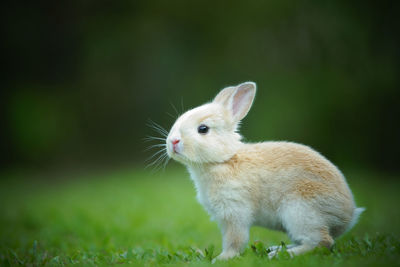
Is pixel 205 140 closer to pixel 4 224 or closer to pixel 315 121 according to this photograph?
pixel 4 224

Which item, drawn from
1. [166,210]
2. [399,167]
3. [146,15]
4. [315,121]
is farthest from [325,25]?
[166,210]

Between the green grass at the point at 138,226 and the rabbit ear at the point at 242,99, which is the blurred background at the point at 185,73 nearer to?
the green grass at the point at 138,226

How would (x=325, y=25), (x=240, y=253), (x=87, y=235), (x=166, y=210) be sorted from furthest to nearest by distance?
(x=325, y=25) → (x=166, y=210) → (x=87, y=235) → (x=240, y=253)

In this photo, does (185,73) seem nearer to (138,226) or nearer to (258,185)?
(138,226)

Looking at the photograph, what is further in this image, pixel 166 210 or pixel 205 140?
pixel 166 210

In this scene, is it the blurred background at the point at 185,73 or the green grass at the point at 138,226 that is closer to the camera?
the green grass at the point at 138,226

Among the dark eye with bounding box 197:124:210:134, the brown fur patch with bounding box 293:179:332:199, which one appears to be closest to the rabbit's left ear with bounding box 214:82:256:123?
the dark eye with bounding box 197:124:210:134

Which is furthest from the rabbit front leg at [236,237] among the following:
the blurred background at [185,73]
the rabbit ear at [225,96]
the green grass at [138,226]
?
the blurred background at [185,73]
